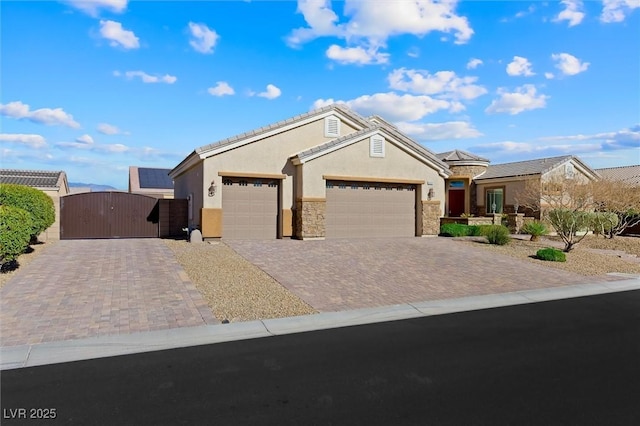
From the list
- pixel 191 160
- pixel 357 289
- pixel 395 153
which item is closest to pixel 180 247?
pixel 191 160

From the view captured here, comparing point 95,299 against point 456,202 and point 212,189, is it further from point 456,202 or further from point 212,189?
point 456,202

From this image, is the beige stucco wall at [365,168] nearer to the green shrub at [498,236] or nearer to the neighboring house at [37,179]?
the green shrub at [498,236]

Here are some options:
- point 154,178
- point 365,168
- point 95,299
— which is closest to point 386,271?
point 95,299

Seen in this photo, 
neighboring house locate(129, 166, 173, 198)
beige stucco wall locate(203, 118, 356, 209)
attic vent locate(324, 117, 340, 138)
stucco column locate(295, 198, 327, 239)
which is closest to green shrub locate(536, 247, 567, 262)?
stucco column locate(295, 198, 327, 239)

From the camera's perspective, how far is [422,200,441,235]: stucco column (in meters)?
20.5

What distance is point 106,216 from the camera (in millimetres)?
18953

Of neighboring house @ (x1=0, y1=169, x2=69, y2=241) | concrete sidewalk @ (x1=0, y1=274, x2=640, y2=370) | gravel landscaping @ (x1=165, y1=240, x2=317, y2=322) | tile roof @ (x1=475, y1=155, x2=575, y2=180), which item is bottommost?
concrete sidewalk @ (x1=0, y1=274, x2=640, y2=370)

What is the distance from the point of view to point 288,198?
18.5 meters

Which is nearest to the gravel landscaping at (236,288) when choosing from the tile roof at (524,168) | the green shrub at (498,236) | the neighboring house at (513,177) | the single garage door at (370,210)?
the single garage door at (370,210)

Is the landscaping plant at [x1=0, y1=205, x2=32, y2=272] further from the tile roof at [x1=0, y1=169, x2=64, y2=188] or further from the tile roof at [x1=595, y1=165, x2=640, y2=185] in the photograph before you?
the tile roof at [x1=595, y1=165, x2=640, y2=185]

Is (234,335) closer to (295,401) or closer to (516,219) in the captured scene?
(295,401)

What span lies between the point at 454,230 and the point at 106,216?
17.3m

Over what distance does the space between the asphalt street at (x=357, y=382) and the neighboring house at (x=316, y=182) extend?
38.0 feet

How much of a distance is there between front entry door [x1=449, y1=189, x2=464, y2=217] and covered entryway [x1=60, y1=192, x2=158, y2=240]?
71.1 ft
